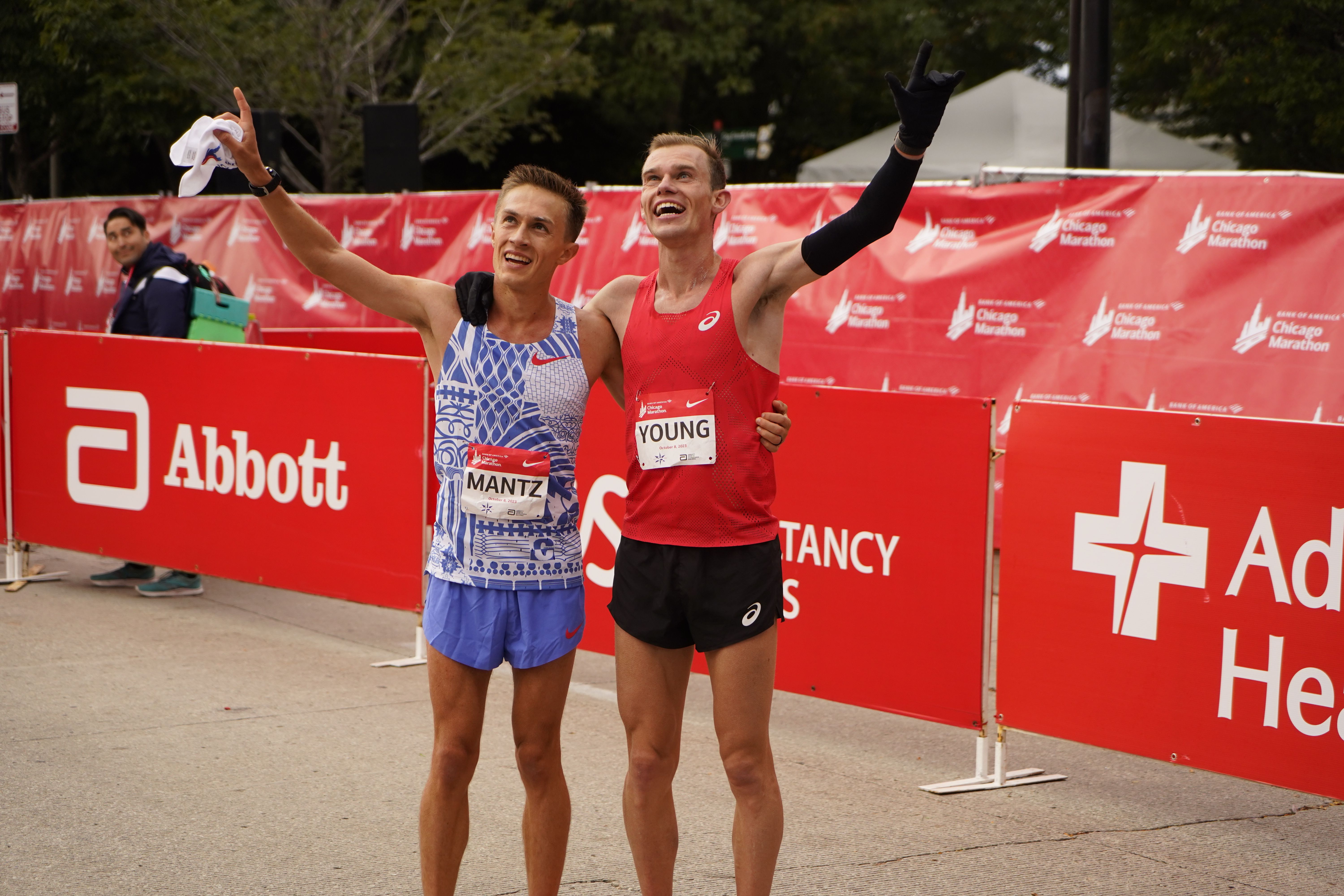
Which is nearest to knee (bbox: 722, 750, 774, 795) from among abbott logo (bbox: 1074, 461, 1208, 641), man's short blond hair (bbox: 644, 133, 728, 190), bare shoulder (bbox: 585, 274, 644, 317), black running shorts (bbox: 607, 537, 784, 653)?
black running shorts (bbox: 607, 537, 784, 653)

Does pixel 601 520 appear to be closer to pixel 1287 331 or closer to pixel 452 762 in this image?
pixel 452 762

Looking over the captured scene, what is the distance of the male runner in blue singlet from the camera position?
140 inches

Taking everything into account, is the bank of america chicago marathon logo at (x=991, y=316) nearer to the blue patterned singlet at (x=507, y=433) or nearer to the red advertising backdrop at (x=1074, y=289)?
the red advertising backdrop at (x=1074, y=289)

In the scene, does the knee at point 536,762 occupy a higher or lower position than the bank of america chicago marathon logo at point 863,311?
lower

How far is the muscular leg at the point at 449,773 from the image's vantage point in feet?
11.6

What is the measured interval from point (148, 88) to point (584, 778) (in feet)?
64.8

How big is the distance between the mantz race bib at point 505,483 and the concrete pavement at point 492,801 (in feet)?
4.17

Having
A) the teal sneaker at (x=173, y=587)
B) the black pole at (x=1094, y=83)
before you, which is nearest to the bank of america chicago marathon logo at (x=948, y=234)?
the black pole at (x=1094, y=83)

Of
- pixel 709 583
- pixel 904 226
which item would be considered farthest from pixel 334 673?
pixel 904 226

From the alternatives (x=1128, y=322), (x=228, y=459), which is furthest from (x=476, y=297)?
(x=1128, y=322)

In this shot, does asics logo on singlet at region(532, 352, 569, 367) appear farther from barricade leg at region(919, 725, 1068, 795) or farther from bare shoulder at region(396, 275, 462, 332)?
barricade leg at region(919, 725, 1068, 795)

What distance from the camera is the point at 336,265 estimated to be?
363cm

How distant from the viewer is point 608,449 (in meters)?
6.33

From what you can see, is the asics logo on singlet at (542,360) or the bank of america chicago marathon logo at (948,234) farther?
the bank of america chicago marathon logo at (948,234)
